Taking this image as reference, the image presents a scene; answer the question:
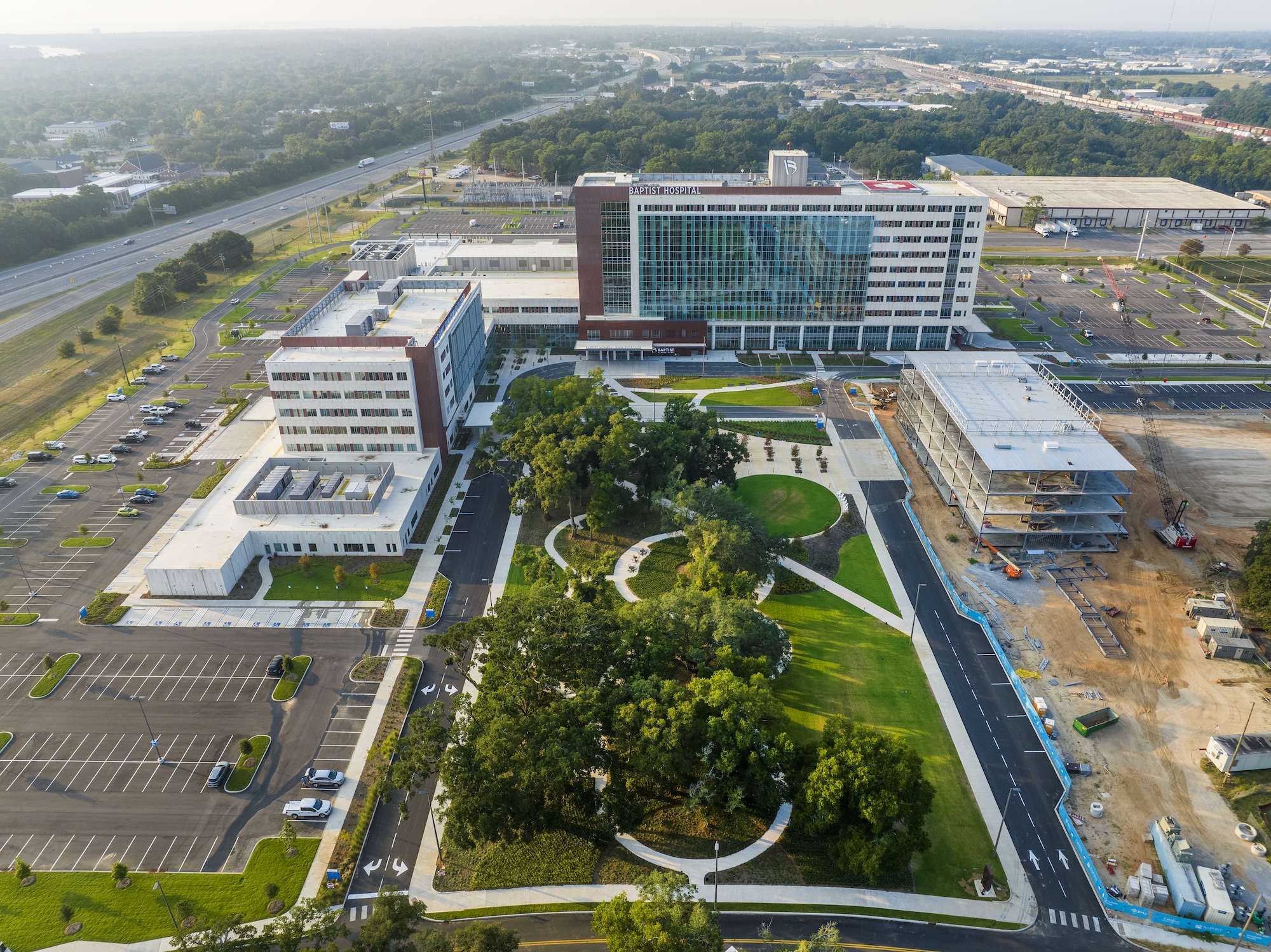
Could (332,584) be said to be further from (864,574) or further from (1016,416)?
(1016,416)

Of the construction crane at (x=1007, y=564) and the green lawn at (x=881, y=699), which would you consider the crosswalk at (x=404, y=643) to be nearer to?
the green lawn at (x=881, y=699)

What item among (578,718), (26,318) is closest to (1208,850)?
(578,718)

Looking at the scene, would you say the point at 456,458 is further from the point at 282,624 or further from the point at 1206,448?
the point at 1206,448

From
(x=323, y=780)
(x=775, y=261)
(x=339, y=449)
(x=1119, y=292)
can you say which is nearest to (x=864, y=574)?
(x=323, y=780)

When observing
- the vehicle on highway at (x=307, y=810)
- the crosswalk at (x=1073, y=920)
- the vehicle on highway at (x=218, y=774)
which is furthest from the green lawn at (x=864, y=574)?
the vehicle on highway at (x=218, y=774)

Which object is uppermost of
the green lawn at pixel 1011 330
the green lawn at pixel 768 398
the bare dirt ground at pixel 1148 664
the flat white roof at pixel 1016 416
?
the flat white roof at pixel 1016 416

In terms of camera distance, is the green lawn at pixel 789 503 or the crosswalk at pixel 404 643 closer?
the crosswalk at pixel 404 643
